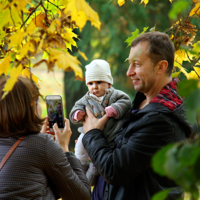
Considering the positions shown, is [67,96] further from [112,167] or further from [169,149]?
[169,149]

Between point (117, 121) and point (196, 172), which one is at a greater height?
point (196, 172)

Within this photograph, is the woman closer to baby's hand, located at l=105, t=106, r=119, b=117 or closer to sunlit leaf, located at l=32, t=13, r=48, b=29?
sunlit leaf, located at l=32, t=13, r=48, b=29

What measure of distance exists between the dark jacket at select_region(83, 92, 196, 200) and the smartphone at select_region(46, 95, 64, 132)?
414 millimetres

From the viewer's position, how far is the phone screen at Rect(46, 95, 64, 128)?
188 centimetres

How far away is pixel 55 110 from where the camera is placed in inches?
74.7

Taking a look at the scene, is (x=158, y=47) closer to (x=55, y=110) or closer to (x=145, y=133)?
(x=145, y=133)

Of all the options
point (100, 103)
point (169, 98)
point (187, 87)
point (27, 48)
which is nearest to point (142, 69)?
point (169, 98)

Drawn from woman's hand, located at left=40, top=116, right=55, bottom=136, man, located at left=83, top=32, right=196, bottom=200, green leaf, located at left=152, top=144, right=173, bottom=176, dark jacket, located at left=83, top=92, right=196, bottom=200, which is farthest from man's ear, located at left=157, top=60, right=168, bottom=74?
green leaf, located at left=152, top=144, right=173, bottom=176

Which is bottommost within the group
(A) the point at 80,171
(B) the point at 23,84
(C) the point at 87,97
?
(A) the point at 80,171

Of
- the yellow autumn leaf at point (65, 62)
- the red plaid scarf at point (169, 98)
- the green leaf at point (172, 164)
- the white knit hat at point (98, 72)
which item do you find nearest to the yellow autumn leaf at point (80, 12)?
the yellow autumn leaf at point (65, 62)

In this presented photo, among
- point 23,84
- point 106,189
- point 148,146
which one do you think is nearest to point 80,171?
point 106,189

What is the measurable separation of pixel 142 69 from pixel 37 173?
88cm

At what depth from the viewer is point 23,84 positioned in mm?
1450

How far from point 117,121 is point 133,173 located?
2.14 feet
